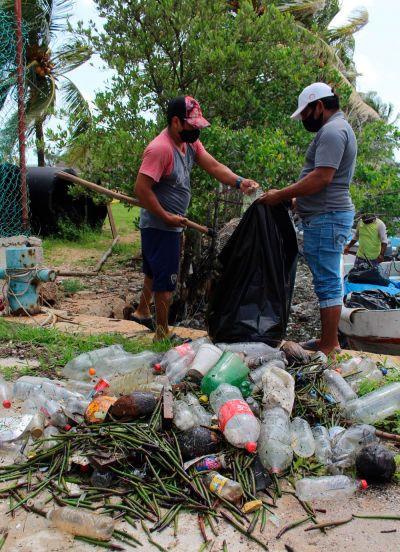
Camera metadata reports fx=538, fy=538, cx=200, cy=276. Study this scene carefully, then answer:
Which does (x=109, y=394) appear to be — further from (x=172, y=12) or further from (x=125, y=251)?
(x=125, y=251)

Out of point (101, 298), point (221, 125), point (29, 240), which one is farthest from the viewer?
point (101, 298)

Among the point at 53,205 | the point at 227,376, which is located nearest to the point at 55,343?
the point at 227,376

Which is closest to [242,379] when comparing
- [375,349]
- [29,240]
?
[375,349]

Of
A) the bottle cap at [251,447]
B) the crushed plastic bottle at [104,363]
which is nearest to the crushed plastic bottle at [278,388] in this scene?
the bottle cap at [251,447]

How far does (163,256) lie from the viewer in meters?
4.44

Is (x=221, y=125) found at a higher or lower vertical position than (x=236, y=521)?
higher

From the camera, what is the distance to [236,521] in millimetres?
2322

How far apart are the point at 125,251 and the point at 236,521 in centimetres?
1033

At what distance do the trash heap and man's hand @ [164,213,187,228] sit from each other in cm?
111

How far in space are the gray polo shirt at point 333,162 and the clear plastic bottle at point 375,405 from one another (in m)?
1.49

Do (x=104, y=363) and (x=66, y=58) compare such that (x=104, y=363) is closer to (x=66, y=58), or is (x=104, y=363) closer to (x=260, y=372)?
(x=260, y=372)

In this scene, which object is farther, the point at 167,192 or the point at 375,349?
the point at 375,349

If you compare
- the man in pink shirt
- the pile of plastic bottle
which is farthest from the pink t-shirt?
the pile of plastic bottle

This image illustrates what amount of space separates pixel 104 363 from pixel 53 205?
9.89 metres
